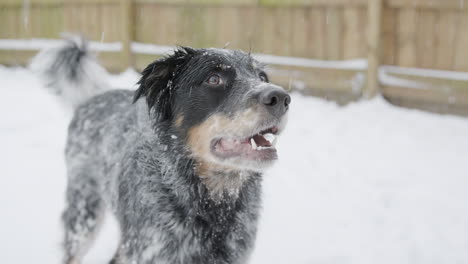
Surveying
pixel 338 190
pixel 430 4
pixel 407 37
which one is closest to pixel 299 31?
pixel 407 37

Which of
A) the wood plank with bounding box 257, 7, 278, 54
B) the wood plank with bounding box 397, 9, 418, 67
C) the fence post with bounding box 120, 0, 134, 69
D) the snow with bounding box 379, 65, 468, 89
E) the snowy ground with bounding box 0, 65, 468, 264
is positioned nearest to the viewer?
the snowy ground with bounding box 0, 65, 468, 264

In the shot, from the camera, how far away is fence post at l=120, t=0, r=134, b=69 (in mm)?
10867

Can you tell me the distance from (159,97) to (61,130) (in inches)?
217

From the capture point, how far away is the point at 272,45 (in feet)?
30.6

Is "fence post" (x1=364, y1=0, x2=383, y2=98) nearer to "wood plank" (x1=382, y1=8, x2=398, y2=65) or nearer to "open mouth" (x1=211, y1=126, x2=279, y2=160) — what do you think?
"wood plank" (x1=382, y1=8, x2=398, y2=65)

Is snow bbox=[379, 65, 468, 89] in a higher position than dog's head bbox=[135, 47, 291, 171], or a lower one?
lower

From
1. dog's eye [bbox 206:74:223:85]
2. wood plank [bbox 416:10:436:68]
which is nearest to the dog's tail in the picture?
dog's eye [bbox 206:74:223:85]

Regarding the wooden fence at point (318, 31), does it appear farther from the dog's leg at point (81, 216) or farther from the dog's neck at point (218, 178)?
the dog's neck at point (218, 178)

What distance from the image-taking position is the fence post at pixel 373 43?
778 centimetres

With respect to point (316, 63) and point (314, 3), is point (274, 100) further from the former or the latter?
point (314, 3)

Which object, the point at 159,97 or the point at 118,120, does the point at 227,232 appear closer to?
the point at 159,97

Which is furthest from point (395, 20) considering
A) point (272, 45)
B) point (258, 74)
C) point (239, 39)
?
point (258, 74)

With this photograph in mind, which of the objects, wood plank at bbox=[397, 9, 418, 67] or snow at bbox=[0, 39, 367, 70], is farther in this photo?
snow at bbox=[0, 39, 367, 70]

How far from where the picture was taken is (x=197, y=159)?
2.97 metres
